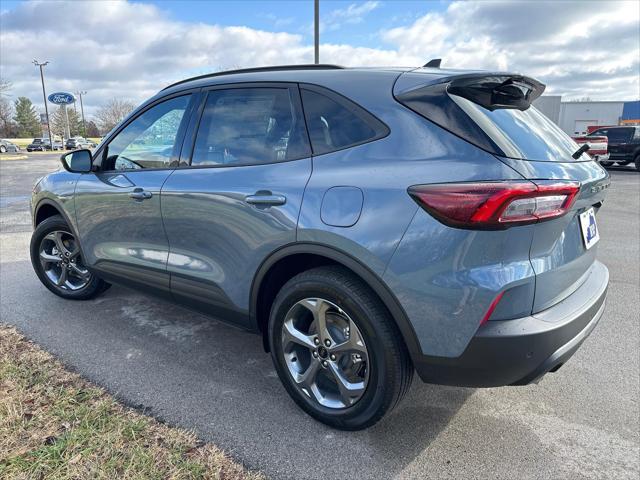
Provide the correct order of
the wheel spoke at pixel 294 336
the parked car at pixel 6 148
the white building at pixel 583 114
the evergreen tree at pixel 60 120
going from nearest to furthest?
the wheel spoke at pixel 294 336 < the white building at pixel 583 114 < the parked car at pixel 6 148 < the evergreen tree at pixel 60 120

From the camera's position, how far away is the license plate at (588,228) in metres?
2.18

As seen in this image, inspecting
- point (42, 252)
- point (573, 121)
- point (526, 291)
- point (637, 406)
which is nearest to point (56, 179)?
point (42, 252)

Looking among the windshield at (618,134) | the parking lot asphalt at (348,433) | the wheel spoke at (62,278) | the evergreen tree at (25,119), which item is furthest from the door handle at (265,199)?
the evergreen tree at (25,119)

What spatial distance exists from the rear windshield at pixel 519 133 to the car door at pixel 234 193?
2.66 feet

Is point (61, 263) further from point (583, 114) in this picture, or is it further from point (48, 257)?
point (583, 114)

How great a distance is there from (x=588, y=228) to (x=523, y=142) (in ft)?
2.00

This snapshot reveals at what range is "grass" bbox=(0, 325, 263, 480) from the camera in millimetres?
1997

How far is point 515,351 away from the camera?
1823mm

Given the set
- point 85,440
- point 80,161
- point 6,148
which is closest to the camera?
point 85,440

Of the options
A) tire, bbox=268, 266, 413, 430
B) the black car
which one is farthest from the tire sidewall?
the black car

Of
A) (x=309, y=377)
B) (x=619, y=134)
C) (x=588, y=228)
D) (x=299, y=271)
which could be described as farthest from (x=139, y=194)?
(x=619, y=134)

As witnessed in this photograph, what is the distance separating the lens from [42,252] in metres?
4.17

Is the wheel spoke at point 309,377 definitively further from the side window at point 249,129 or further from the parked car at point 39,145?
the parked car at point 39,145

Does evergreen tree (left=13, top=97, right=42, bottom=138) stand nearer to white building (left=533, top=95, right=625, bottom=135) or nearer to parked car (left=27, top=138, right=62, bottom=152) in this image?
parked car (left=27, top=138, right=62, bottom=152)
